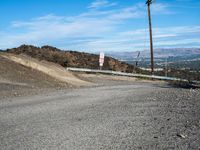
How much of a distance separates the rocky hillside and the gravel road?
35566 mm

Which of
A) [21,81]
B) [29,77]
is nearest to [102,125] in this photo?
[21,81]

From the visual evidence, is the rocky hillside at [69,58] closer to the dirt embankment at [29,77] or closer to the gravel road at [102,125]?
the dirt embankment at [29,77]

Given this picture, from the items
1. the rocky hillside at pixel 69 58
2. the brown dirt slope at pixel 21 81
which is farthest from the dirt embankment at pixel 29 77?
the rocky hillside at pixel 69 58

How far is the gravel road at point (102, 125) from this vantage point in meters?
8.83

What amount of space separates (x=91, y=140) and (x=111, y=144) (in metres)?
0.59

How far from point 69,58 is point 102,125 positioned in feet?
144

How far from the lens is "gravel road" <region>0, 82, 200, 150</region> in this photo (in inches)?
348

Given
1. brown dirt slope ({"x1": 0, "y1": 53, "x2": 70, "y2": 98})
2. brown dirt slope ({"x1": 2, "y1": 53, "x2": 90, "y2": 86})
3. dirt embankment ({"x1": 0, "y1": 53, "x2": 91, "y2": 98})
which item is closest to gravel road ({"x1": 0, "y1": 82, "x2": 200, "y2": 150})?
brown dirt slope ({"x1": 0, "y1": 53, "x2": 70, "y2": 98})

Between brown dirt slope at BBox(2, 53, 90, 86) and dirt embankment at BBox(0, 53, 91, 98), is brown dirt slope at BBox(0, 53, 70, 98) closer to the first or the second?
dirt embankment at BBox(0, 53, 91, 98)

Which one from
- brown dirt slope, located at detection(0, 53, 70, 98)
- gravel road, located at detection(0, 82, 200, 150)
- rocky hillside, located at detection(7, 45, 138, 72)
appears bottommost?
gravel road, located at detection(0, 82, 200, 150)

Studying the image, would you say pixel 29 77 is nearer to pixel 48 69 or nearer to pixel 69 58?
Answer: pixel 48 69

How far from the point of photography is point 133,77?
1711 inches

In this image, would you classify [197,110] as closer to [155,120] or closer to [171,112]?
[171,112]

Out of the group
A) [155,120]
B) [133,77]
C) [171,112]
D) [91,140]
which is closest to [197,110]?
[171,112]
